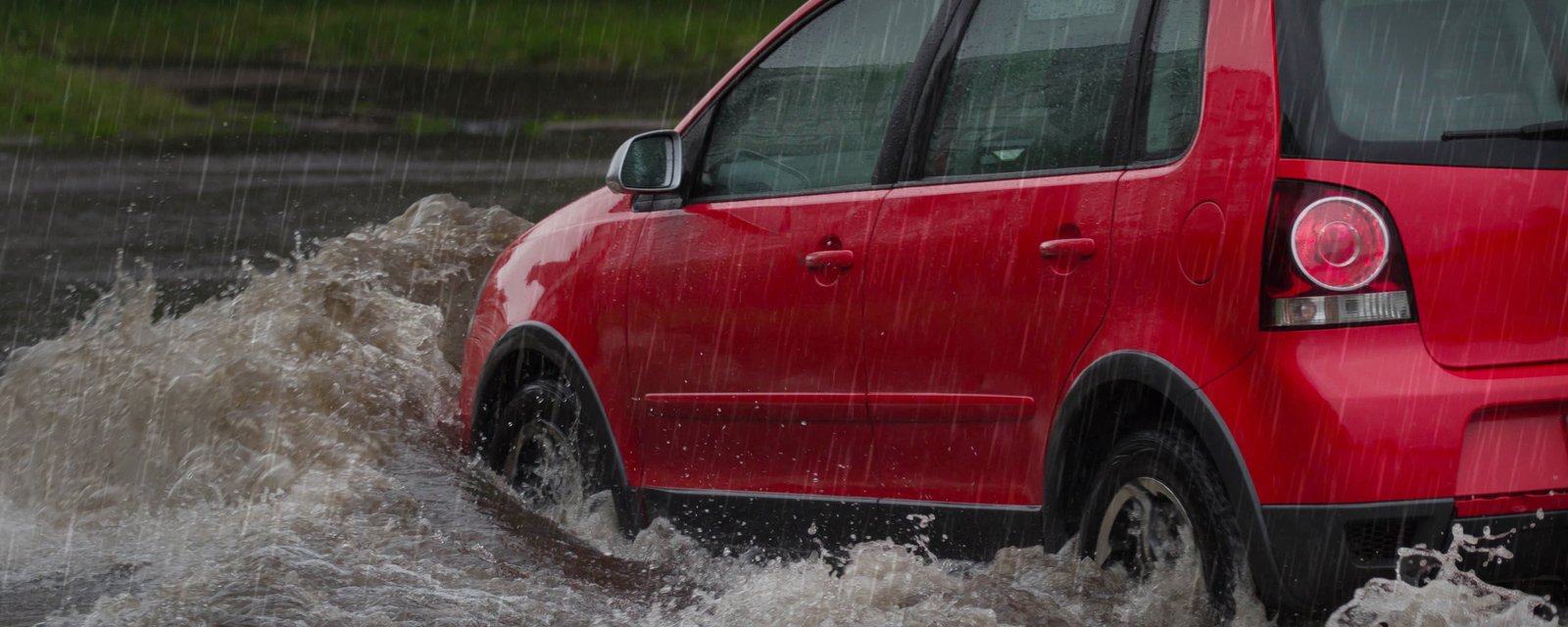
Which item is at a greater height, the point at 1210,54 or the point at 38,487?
the point at 1210,54

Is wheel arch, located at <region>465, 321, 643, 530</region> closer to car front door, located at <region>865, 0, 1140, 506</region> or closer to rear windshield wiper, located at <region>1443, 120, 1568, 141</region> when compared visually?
car front door, located at <region>865, 0, 1140, 506</region>

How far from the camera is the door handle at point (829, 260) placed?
473 centimetres

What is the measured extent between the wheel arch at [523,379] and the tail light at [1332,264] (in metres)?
2.53

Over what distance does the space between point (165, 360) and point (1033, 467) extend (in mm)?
4507

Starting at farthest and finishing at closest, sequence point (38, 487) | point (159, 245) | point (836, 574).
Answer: point (159, 245)
point (38, 487)
point (836, 574)

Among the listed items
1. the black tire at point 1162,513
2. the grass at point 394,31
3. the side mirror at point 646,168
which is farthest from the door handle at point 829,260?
the grass at point 394,31

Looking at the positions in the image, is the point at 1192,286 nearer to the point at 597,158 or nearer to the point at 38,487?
the point at 38,487

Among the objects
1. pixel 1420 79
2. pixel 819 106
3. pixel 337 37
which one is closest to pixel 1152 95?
pixel 1420 79

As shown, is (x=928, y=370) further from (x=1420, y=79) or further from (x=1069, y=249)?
(x=1420, y=79)

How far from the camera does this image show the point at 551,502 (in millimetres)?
6148

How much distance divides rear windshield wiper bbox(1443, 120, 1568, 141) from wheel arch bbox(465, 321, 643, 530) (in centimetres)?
276

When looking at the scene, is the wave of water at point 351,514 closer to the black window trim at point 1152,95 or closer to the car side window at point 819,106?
the black window trim at point 1152,95

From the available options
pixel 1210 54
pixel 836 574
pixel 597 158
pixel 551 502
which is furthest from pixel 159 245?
pixel 1210 54

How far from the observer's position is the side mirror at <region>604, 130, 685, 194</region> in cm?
550
